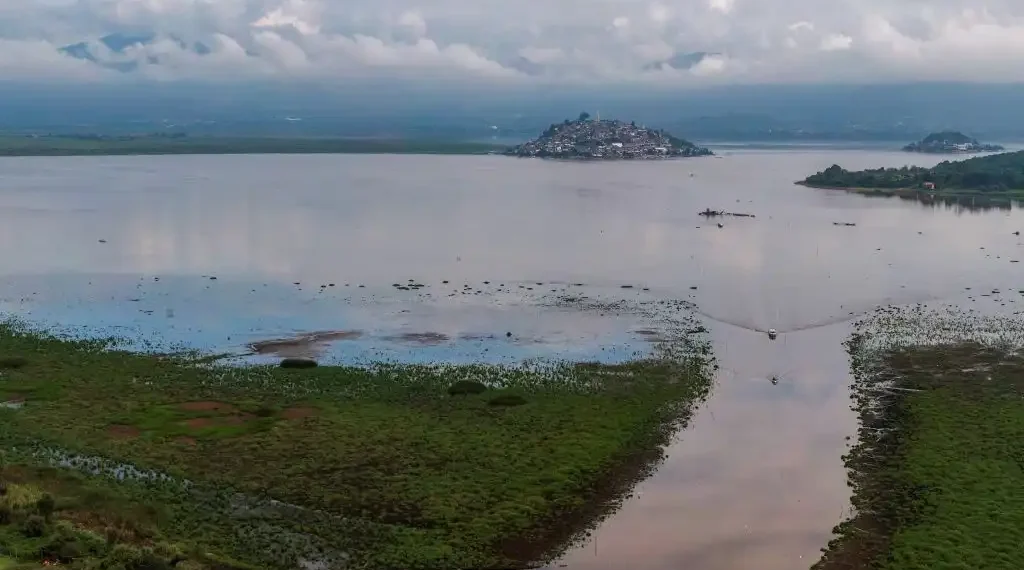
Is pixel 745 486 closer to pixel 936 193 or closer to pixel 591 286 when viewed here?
pixel 591 286

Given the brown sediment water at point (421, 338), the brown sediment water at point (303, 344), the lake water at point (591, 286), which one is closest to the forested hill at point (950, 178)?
the lake water at point (591, 286)

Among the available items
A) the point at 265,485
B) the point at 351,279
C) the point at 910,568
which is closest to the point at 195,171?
the point at 351,279

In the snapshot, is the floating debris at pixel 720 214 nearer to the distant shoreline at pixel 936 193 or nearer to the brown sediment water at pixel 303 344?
the distant shoreline at pixel 936 193

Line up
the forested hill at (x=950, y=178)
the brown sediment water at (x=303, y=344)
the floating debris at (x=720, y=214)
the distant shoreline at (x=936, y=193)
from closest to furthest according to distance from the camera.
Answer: the brown sediment water at (x=303, y=344), the floating debris at (x=720, y=214), the distant shoreline at (x=936, y=193), the forested hill at (x=950, y=178)

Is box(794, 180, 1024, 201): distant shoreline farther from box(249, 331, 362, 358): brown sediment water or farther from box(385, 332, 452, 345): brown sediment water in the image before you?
box(249, 331, 362, 358): brown sediment water

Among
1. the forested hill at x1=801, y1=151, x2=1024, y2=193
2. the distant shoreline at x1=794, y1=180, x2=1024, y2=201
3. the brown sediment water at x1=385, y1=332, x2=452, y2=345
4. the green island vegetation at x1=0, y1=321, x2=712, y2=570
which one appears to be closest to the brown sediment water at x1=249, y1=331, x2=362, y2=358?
the brown sediment water at x1=385, y1=332, x2=452, y2=345

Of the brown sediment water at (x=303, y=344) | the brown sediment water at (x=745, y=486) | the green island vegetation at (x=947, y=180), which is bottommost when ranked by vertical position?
the brown sediment water at (x=745, y=486)

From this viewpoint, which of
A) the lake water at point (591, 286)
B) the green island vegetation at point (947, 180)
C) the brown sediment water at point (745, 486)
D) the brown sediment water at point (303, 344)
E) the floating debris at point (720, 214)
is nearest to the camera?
the brown sediment water at point (745, 486)
